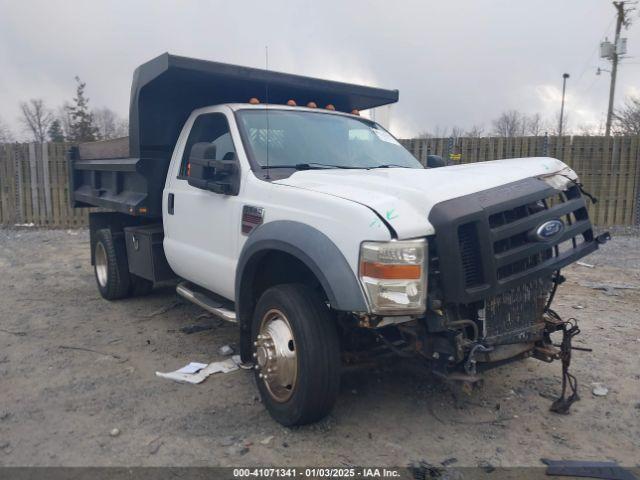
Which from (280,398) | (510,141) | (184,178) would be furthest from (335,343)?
(510,141)

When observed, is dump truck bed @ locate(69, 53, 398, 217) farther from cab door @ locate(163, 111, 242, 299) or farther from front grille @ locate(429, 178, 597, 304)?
front grille @ locate(429, 178, 597, 304)

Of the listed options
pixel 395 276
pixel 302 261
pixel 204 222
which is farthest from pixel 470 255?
pixel 204 222

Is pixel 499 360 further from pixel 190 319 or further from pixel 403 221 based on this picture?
pixel 190 319

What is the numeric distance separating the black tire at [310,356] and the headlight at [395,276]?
1.66 ft

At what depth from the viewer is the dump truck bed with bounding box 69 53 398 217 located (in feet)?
15.8

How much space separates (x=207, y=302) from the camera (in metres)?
4.71

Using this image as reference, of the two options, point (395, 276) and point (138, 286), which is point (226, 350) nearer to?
point (138, 286)

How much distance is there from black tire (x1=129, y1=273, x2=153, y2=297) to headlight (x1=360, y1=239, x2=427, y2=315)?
4.34 meters

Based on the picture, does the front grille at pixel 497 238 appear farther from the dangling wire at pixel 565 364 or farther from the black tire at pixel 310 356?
the black tire at pixel 310 356

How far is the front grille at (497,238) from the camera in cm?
292

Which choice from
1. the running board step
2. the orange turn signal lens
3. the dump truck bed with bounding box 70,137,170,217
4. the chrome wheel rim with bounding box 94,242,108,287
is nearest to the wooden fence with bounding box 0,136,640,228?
the dump truck bed with bounding box 70,137,170,217

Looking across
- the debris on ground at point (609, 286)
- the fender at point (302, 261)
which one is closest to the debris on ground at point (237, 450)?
the fender at point (302, 261)

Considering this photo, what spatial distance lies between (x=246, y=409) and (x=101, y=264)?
3.91m

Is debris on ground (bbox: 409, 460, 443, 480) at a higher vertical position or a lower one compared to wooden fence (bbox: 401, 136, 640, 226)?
lower
